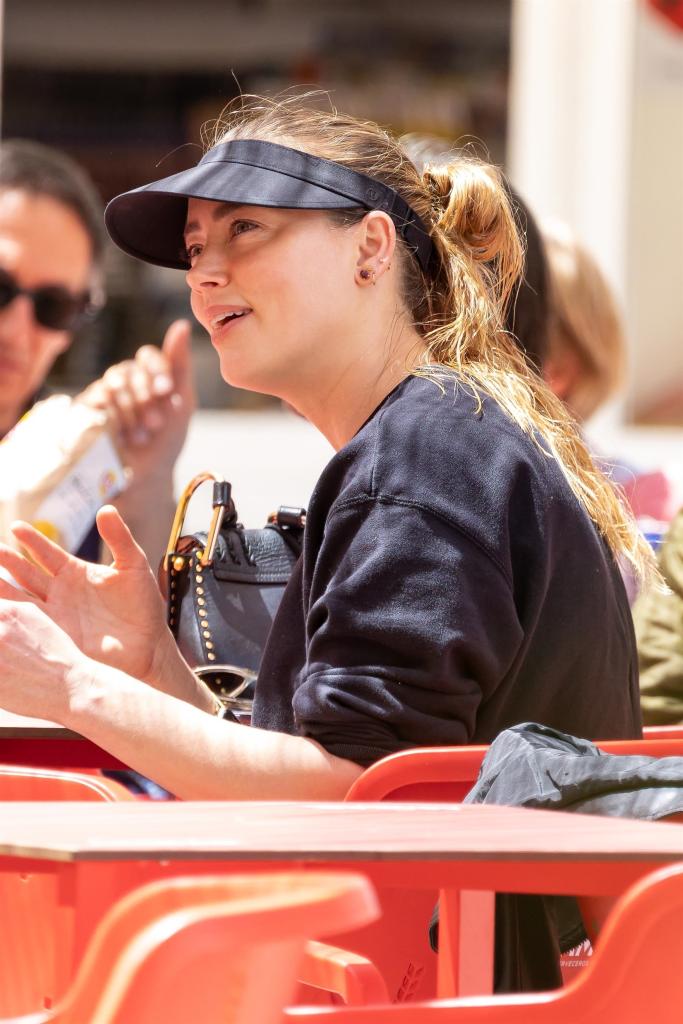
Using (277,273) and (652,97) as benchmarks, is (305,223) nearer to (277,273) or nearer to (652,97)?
(277,273)

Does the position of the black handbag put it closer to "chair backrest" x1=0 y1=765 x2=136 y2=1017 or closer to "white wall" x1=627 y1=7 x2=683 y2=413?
"chair backrest" x1=0 y1=765 x2=136 y2=1017

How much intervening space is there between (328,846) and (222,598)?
1.24 m

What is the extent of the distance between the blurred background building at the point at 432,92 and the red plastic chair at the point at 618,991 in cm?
496

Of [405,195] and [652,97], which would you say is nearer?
[405,195]

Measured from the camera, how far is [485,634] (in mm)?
1773

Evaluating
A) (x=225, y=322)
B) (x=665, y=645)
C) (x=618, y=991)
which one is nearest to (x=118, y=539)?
(x=225, y=322)

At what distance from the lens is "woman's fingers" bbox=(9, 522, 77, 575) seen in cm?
210

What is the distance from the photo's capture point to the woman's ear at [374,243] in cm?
212

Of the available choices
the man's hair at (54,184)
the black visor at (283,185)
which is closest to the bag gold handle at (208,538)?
the black visor at (283,185)

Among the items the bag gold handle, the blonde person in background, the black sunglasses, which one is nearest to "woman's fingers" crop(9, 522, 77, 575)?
the bag gold handle

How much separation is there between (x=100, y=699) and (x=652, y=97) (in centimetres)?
475

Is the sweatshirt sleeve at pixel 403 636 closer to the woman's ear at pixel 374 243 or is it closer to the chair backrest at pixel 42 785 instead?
the chair backrest at pixel 42 785

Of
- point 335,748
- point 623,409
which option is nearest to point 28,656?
point 335,748

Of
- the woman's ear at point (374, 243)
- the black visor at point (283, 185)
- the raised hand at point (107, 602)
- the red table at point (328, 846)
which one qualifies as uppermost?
the black visor at point (283, 185)
